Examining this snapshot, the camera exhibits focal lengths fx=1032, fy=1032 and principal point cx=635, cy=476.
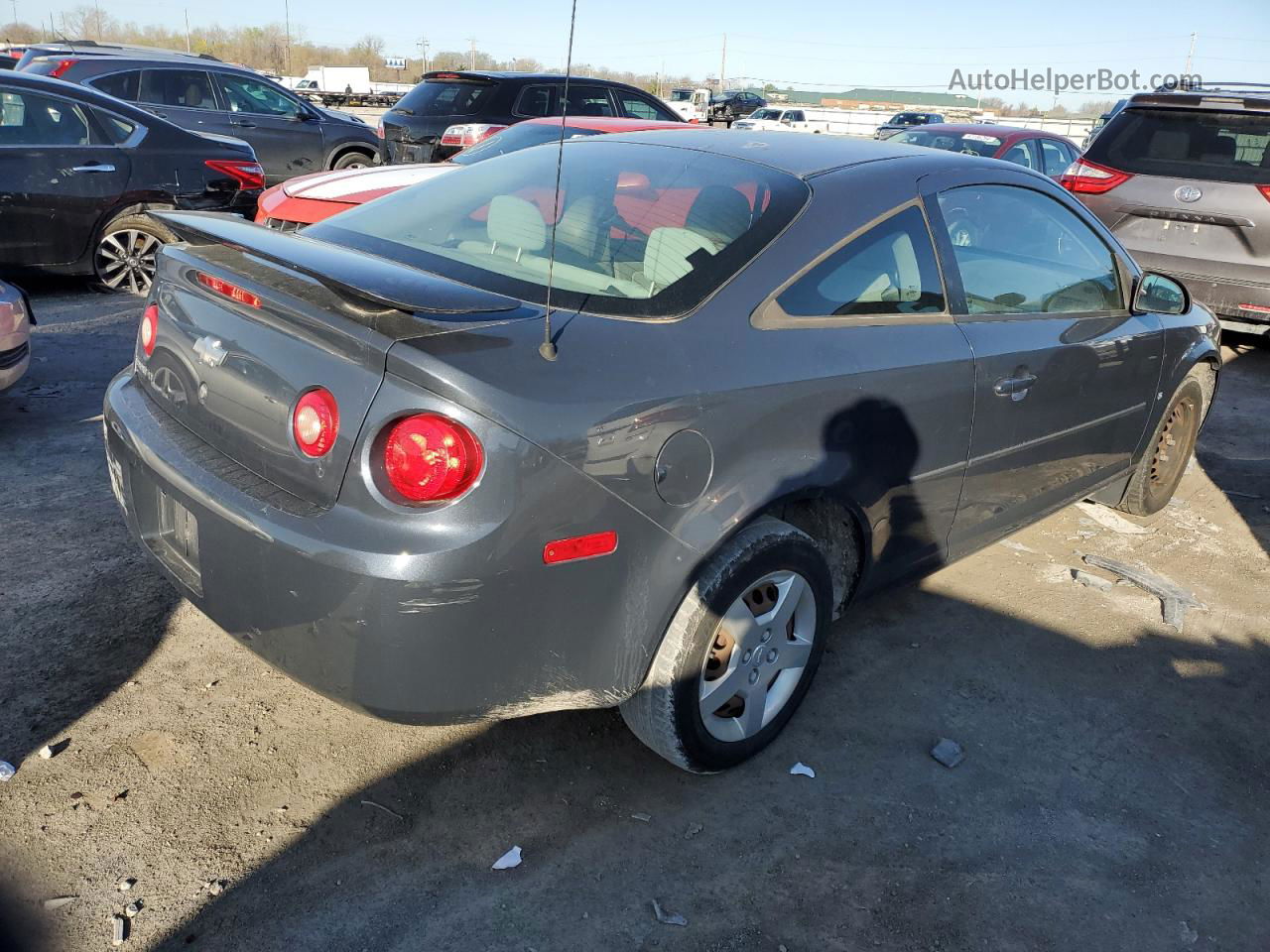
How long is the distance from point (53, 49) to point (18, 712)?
10180 millimetres

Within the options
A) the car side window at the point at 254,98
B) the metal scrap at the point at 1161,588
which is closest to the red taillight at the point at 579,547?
the metal scrap at the point at 1161,588

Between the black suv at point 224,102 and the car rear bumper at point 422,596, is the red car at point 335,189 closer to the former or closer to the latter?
the car rear bumper at point 422,596

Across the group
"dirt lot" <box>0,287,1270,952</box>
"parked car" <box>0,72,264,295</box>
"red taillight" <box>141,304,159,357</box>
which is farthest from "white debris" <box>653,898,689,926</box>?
"parked car" <box>0,72,264,295</box>

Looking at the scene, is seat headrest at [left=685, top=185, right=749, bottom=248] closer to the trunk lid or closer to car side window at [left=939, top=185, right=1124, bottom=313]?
the trunk lid

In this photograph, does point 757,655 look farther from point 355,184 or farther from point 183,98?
point 183,98

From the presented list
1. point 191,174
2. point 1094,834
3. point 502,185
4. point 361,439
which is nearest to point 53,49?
point 191,174

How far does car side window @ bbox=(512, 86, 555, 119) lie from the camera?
11.1m

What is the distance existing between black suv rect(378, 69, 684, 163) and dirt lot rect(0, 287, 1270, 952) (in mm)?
8174

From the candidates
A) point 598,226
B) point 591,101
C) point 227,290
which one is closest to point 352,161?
point 591,101

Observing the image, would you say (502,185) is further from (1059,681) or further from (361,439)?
(1059,681)

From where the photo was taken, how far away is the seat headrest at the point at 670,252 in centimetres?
261

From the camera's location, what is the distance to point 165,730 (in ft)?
9.37

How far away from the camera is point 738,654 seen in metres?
2.70

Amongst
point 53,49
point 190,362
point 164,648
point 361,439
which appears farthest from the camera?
point 53,49
